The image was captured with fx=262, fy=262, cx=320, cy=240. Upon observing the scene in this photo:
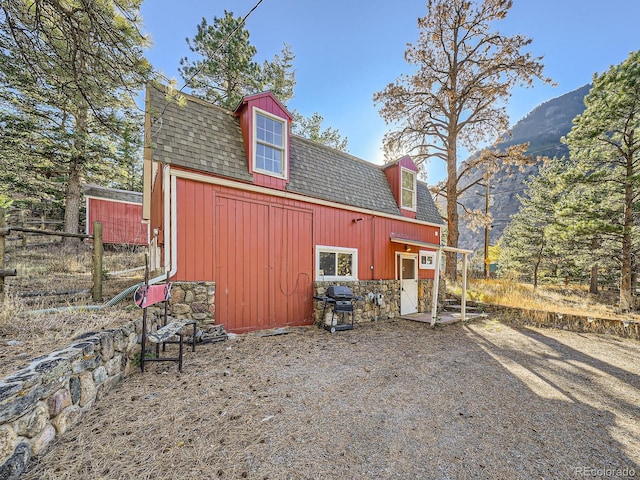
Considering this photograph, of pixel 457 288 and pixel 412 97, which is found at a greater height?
pixel 412 97

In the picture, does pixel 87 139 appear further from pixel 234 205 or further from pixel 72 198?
pixel 234 205

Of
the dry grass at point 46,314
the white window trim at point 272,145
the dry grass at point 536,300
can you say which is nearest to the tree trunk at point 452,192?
the dry grass at point 536,300

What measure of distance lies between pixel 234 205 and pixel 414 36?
39.6ft

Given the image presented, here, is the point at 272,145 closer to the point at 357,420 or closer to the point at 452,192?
the point at 357,420

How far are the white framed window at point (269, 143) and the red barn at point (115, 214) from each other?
10140mm

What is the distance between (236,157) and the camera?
585 centimetres

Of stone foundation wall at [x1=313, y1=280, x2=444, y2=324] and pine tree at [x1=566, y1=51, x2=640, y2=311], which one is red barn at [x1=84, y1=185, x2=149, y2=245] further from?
pine tree at [x1=566, y1=51, x2=640, y2=311]

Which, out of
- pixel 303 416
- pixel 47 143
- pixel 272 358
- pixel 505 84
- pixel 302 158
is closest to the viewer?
pixel 303 416

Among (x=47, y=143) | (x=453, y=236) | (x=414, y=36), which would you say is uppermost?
(x=414, y=36)

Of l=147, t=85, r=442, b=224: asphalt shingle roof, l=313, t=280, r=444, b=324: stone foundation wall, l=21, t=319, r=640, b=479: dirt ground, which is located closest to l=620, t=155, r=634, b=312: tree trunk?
l=21, t=319, r=640, b=479: dirt ground

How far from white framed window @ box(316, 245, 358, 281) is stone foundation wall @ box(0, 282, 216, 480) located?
14.0 feet

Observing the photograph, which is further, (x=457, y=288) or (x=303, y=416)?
(x=457, y=288)

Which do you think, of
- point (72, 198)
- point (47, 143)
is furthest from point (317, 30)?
point (72, 198)

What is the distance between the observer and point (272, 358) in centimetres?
427
